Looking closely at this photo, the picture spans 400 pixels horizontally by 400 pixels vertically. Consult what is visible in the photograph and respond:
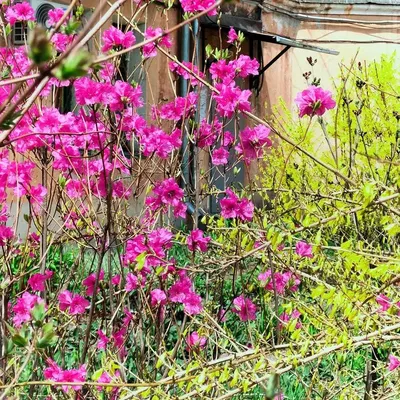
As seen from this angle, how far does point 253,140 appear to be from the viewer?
2.97 m

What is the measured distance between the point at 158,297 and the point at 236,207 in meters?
0.47

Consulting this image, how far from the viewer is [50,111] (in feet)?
8.98

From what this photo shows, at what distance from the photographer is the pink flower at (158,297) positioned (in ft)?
10.0

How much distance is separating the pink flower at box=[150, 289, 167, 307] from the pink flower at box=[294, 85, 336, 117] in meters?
0.96

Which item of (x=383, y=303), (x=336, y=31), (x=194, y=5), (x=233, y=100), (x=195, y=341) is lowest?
(x=195, y=341)

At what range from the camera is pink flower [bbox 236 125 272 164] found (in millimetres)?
2938

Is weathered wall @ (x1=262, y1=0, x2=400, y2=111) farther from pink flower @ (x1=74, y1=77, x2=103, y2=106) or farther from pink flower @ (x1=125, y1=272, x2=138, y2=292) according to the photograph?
pink flower @ (x1=74, y1=77, x2=103, y2=106)

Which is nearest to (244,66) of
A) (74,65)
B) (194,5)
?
(194,5)

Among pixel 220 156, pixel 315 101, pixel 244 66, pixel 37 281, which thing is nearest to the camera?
pixel 315 101

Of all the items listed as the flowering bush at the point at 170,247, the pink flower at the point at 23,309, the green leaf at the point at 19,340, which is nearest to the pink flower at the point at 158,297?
the flowering bush at the point at 170,247

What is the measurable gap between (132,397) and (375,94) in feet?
24.5

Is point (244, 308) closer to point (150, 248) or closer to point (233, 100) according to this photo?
point (150, 248)

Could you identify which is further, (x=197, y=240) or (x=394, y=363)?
(x=197, y=240)

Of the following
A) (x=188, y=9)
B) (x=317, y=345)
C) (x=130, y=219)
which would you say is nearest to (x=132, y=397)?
(x=317, y=345)
